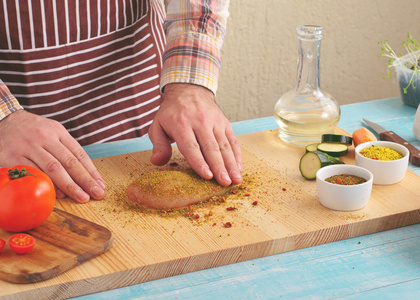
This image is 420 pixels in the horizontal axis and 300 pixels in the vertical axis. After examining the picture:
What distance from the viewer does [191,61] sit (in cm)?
180

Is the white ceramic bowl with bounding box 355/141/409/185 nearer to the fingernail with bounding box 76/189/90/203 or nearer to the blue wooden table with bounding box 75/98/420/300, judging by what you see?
the blue wooden table with bounding box 75/98/420/300

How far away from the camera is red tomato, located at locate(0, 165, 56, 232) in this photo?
123 centimetres

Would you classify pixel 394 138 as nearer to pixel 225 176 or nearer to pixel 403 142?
pixel 403 142

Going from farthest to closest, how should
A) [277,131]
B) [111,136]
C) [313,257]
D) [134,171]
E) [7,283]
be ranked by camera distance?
[111,136], [277,131], [134,171], [313,257], [7,283]

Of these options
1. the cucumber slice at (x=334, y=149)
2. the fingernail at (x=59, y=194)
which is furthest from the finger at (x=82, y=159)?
the cucumber slice at (x=334, y=149)

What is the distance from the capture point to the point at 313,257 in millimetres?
1229

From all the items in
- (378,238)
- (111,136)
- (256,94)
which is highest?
(378,238)

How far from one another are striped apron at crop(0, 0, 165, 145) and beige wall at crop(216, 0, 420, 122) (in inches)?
53.7

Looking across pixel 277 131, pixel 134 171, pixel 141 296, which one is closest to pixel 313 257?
pixel 141 296

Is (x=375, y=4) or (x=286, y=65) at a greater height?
(x=375, y=4)

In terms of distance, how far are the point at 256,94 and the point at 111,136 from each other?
1760 millimetres

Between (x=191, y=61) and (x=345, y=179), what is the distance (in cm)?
70

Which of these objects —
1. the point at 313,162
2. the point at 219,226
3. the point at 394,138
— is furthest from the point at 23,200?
the point at 394,138

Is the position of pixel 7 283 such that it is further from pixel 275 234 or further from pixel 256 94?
pixel 256 94
